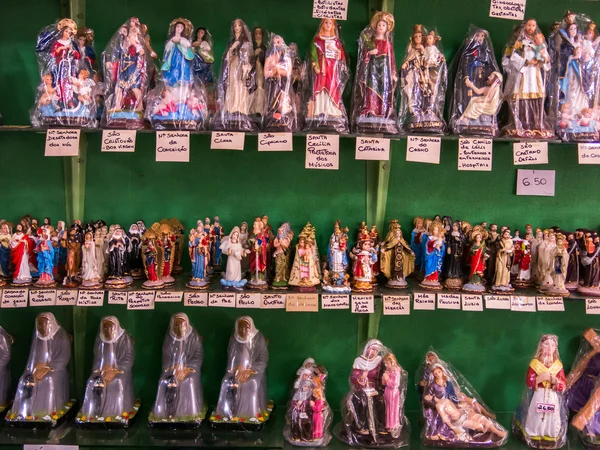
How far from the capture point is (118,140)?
2307 millimetres

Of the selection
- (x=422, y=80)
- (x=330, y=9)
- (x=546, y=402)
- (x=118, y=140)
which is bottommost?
(x=546, y=402)

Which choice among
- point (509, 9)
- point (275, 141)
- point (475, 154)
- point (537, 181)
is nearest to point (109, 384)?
point (275, 141)

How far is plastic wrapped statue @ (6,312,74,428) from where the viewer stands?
2475mm

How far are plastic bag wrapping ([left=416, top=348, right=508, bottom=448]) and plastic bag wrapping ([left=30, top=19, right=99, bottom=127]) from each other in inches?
77.6

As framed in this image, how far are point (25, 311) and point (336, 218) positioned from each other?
1.72 m

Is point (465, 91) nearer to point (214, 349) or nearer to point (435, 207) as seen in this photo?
point (435, 207)

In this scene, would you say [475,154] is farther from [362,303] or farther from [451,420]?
[451,420]

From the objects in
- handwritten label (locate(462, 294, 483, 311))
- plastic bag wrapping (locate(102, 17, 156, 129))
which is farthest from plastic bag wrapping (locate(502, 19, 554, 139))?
plastic bag wrapping (locate(102, 17, 156, 129))

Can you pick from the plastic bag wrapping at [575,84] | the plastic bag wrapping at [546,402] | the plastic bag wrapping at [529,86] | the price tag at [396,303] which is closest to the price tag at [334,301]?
the price tag at [396,303]

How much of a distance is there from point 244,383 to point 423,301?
931 mm

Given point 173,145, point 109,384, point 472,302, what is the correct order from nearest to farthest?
point 173,145 < point 472,302 < point 109,384

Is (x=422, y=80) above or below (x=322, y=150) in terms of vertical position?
above

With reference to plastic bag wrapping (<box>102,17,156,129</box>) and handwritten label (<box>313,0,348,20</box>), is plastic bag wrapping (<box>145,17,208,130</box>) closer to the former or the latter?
plastic bag wrapping (<box>102,17,156,129</box>)

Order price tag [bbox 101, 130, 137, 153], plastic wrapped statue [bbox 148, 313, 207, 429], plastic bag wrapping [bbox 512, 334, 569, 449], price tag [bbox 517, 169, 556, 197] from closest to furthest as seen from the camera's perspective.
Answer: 1. price tag [bbox 101, 130, 137, 153]
2. plastic bag wrapping [bbox 512, 334, 569, 449]
3. plastic wrapped statue [bbox 148, 313, 207, 429]
4. price tag [bbox 517, 169, 556, 197]
